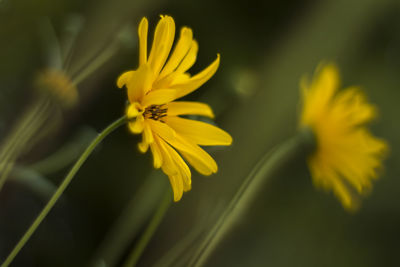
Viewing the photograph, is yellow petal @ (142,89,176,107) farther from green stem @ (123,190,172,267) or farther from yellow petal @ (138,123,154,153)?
green stem @ (123,190,172,267)

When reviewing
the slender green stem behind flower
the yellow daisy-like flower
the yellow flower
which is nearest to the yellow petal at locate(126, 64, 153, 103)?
the yellow flower

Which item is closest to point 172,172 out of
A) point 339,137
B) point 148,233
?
point 148,233

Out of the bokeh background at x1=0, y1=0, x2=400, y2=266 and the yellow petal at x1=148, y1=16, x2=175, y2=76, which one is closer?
the yellow petal at x1=148, y1=16, x2=175, y2=76

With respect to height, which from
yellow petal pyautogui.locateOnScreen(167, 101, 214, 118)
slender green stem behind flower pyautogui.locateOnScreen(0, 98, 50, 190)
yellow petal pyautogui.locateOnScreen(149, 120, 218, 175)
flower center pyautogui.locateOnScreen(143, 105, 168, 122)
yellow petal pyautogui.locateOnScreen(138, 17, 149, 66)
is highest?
yellow petal pyautogui.locateOnScreen(138, 17, 149, 66)

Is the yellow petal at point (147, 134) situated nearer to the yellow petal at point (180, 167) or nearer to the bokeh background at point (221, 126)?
the yellow petal at point (180, 167)

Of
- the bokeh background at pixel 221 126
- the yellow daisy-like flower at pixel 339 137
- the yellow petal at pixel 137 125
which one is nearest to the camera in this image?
the yellow petal at pixel 137 125

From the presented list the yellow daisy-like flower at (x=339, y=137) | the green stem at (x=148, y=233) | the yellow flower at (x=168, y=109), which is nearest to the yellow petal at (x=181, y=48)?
the yellow flower at (x=168, y=109)
